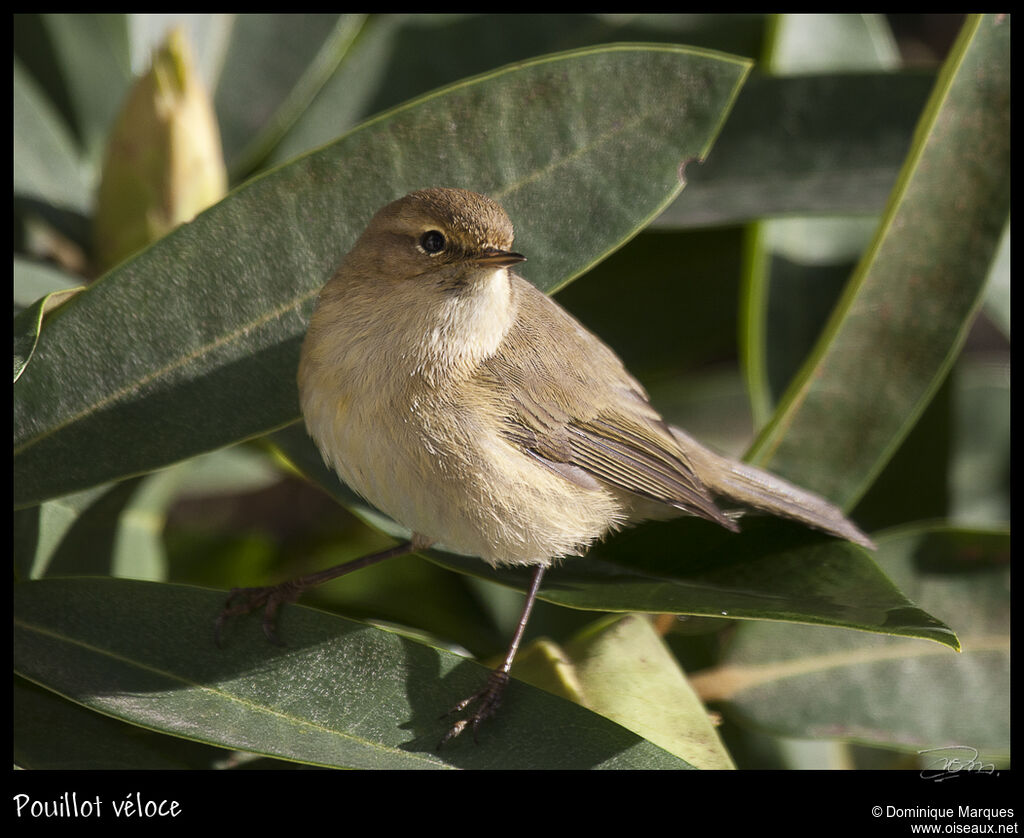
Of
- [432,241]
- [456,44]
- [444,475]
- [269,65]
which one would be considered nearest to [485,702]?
[444,475]

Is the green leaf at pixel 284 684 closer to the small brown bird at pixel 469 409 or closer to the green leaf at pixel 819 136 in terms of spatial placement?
the small brown bird at pixel 469 409

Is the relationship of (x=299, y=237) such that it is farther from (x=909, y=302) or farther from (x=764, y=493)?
(x=909, y=302)

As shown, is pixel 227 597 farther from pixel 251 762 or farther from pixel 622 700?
pixel 622 700

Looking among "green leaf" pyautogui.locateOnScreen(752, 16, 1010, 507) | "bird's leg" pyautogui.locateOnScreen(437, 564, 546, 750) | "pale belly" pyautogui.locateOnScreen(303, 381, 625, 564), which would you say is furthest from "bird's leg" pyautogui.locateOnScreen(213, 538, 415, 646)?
"green leaf" pyautogui.locateOnScreen(752, 16, 1010, 507)

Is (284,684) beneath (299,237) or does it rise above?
beneath
